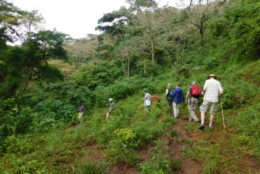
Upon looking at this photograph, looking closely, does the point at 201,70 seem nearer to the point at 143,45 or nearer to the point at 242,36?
the point at 242,36

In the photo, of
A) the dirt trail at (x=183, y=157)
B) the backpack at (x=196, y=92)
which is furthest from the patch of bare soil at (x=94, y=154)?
the backpack at (x=196, y=92)

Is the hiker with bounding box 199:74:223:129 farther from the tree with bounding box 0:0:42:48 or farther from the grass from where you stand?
the tree with bounding box 0:0:42:48

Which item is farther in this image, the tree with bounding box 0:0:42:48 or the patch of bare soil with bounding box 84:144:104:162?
the tree with bounding box 0:0:42:48

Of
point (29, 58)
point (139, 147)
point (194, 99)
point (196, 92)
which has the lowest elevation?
point (139, 147)

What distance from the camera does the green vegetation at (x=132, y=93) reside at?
3.95 metres

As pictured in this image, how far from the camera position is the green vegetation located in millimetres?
3953

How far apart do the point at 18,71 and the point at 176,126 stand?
17173mm

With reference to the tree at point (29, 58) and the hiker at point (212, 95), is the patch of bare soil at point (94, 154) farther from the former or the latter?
the tree at point (29, 58)

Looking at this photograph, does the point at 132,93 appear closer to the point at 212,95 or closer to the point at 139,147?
the point at 212,95

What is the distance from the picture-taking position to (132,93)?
604 inches

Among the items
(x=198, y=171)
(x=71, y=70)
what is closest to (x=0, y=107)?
(x=198, y=171)

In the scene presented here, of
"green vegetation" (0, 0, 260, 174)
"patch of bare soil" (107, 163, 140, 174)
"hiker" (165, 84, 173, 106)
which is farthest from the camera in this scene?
"hiker" (165, 84, 173, 106)

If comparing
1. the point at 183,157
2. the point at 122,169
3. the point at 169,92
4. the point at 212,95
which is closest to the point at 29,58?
the point at 169,92

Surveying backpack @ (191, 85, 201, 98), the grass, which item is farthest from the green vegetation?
backpack @ (191, 85, 201, 98)
